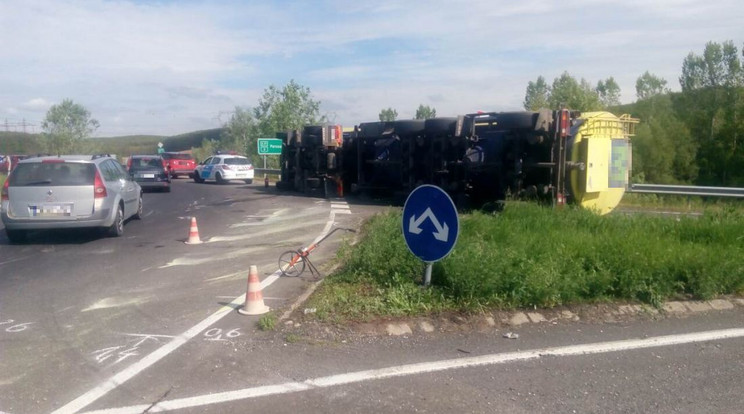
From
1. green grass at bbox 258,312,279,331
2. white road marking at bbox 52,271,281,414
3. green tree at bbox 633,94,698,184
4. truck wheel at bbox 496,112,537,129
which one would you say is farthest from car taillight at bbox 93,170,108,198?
green tree at bbox 633,94,698,184

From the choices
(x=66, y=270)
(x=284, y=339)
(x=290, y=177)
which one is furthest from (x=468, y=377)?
(x=290, y=177)

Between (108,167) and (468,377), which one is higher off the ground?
(108,167)

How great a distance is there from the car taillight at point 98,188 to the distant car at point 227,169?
22.1 meters

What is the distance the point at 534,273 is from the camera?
7559mm

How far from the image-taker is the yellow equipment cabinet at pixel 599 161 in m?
14.8

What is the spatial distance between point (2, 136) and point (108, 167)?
91799mm

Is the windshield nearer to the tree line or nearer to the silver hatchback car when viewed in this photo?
the tree line

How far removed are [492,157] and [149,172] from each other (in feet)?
52.6

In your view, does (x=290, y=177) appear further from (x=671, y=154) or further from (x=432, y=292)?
(x=671, y=154)

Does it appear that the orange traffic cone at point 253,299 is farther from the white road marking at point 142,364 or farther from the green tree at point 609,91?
the green tree at point 609,91

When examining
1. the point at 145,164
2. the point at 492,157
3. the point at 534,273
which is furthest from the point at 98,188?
the point at 145,164

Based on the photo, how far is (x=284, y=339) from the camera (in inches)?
254

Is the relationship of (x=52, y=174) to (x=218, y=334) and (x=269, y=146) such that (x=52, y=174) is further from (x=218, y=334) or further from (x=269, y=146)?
(x=269, y=146)

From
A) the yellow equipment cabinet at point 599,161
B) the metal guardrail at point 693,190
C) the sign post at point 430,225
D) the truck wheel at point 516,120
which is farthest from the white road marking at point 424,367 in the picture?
the metal guardrail at point 693,190
